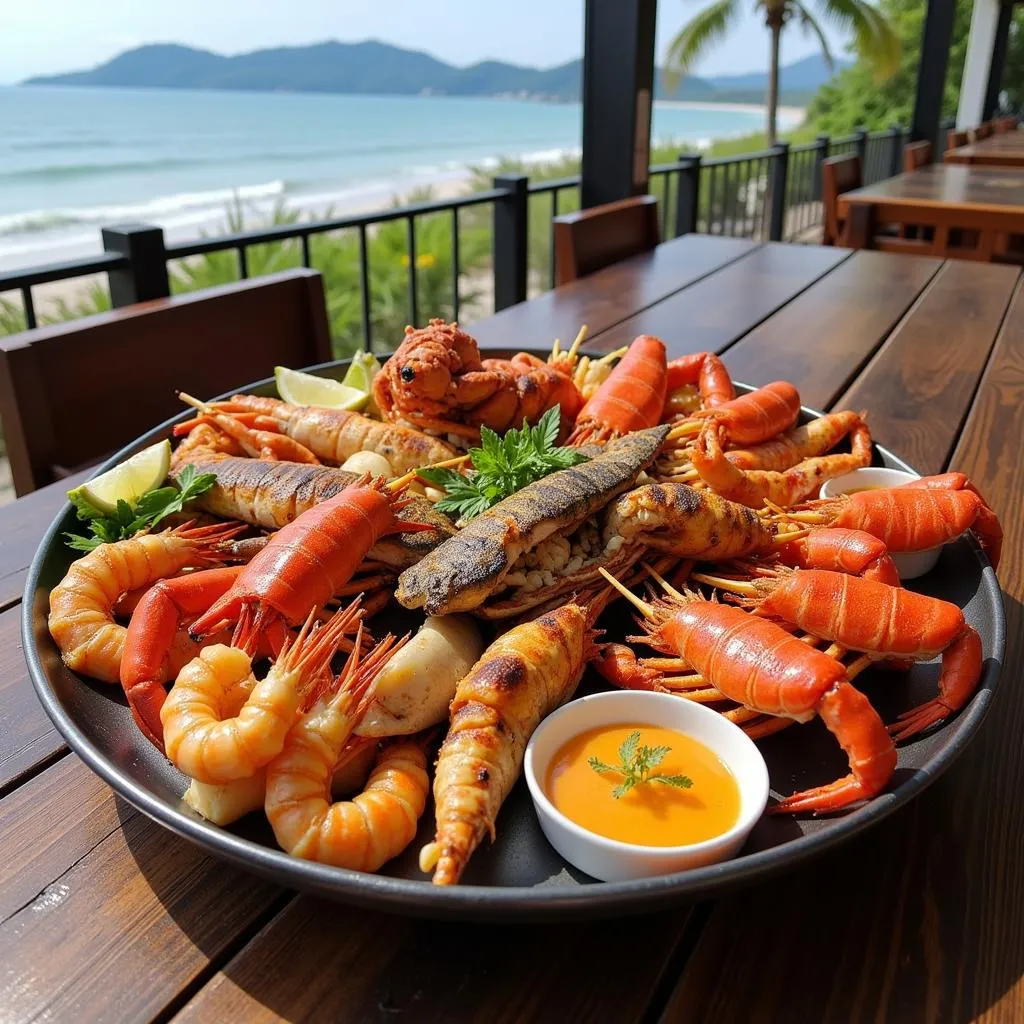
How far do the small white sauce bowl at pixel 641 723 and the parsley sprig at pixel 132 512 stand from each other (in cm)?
71

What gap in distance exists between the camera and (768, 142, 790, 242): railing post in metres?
8.22

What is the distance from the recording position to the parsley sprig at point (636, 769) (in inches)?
34.1

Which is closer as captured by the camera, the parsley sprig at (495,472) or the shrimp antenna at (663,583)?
the shrimp antenna at (663,583)

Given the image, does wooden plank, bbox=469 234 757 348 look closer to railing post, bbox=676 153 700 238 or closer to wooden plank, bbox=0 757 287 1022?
wooden plank, bbox=0 757 287 1022

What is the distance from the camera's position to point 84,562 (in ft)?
3.67

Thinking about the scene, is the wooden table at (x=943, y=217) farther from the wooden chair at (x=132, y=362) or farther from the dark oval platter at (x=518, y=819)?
the dark oval platter at (x=518, y=819)

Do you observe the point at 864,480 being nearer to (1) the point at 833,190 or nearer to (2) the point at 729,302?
→ (2) the point at 729,302

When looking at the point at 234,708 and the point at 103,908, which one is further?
the point at 234,708

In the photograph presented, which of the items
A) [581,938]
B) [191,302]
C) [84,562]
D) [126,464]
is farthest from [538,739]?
[191,302]

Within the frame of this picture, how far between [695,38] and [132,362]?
18982 millimetres

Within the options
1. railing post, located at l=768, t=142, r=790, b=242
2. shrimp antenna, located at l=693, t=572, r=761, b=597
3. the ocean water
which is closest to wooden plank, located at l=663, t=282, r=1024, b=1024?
shrimp antenna, located at l=693, t=572, r=761, b=597

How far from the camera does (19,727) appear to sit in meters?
1.04

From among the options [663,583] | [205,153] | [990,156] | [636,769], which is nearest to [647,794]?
[636,769]

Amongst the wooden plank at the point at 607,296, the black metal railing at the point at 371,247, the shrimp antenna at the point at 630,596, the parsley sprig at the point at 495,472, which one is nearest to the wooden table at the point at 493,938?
the shrimp antenna at the point at 630,596
